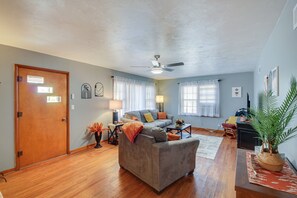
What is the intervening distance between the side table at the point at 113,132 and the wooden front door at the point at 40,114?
1195mm

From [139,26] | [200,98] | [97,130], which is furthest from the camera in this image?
[200,98]

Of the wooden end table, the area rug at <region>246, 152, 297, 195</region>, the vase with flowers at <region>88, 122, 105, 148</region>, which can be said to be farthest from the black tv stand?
the vase with flowers at <region>88, 122, 105, 148</region>

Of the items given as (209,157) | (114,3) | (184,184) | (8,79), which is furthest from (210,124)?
(8,79)

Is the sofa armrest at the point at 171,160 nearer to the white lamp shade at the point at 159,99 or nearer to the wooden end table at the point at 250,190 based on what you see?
the wooden end table at the point at 250,190

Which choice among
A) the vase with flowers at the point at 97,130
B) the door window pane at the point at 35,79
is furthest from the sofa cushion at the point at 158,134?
the door window pane at the point at 35,79

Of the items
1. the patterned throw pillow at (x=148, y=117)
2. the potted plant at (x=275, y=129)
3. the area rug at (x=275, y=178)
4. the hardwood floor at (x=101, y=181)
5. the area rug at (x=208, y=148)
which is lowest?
the hardwood floor at (x=101, y=181)

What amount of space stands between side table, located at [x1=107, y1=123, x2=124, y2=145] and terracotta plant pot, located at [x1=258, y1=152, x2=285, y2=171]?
3.59 metres

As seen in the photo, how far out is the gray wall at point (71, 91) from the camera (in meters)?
2.67

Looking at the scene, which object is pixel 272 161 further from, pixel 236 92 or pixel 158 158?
pixel 236 92

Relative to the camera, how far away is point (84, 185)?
232cm

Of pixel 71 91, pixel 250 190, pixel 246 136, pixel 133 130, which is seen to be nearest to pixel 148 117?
pixel 71 91

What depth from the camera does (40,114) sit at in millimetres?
3186

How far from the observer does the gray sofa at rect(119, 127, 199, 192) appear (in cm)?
211

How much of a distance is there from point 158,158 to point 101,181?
114cm
